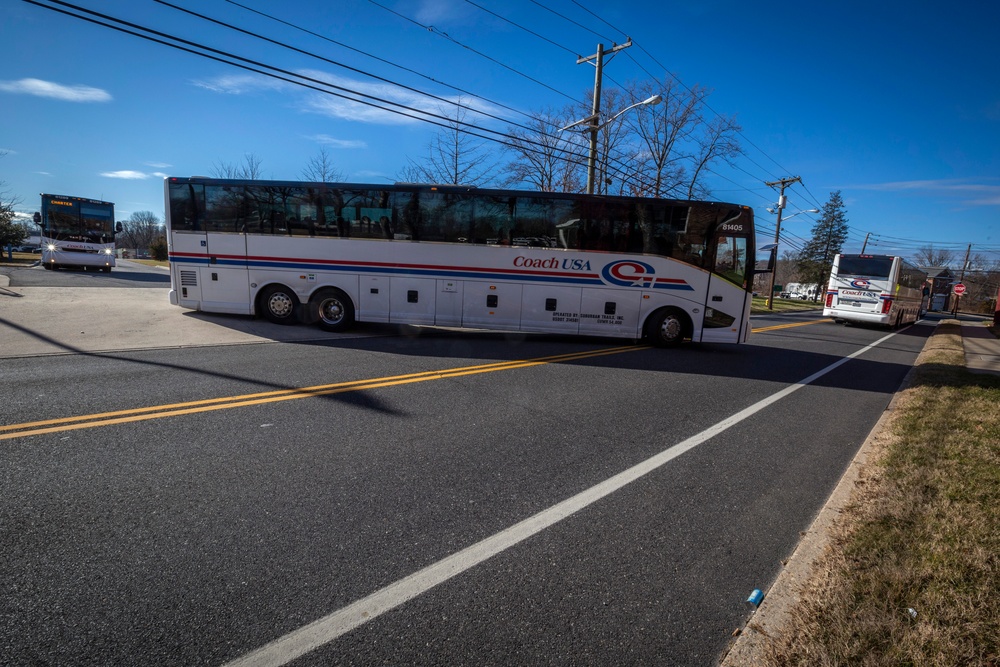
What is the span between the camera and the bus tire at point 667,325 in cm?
1135

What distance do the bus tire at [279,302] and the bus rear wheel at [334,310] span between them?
2.38ft

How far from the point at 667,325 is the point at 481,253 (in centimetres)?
471

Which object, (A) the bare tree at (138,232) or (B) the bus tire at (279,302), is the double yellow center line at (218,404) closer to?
(B) the bus tire at (279,302)

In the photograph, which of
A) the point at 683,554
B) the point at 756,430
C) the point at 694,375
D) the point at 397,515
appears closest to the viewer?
the point at 683,554

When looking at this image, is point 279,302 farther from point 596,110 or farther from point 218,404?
point 596,110

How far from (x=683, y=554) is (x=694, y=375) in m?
5.98

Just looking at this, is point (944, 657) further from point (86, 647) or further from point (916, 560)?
point (86, 647)

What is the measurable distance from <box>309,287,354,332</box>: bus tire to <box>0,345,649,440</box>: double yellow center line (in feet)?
15.6

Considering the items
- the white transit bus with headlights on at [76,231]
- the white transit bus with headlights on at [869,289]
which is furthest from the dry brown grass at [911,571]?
the white transit bus with headlights on at [76,231]

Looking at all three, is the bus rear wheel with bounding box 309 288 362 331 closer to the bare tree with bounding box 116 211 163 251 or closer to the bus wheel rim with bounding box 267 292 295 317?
the bus wheel rim with bounding box 267 292 295 317

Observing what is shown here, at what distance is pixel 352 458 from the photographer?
4.15 metres

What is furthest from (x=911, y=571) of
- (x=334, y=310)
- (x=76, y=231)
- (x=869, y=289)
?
(x=76, y=231)

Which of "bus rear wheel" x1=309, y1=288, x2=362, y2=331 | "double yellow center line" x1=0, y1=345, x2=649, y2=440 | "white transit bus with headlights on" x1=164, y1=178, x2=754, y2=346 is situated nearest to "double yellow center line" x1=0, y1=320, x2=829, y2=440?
"double yellow center line" x1=0, y1=345, x2=649, y2=440

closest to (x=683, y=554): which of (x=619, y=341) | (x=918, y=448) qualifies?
(x=918, y=448)
